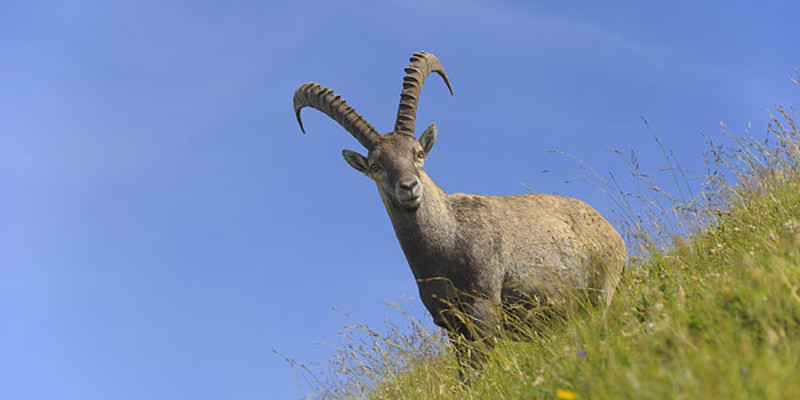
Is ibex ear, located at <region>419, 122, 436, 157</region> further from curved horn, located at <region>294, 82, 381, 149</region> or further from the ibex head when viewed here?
curved horn, located at <region>294, 82, 381, 149</region>

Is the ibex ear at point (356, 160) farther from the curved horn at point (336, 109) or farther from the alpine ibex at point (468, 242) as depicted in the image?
the curved horn at point (336, 109)

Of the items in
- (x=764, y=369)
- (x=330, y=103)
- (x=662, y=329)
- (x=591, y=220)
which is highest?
(x=330, y=103)

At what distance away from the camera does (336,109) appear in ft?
31.1

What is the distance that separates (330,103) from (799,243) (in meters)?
6.12

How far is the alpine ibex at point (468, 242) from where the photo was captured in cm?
821

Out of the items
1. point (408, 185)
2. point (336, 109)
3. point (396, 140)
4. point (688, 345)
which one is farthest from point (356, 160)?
point (688, 345)

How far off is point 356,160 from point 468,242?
175cm

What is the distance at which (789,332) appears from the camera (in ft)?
12.8

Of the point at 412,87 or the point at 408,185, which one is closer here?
the point at 408,185

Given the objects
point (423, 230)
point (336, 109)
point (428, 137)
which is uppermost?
point (336, 109)

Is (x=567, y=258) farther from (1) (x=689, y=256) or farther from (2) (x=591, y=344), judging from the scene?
(2) (x=591, y=344)

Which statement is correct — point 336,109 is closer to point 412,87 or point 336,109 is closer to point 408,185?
point 412,87

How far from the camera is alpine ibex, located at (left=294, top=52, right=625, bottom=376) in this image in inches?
323

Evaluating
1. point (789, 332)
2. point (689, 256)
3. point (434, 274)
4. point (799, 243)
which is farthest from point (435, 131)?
point (789, 332)
